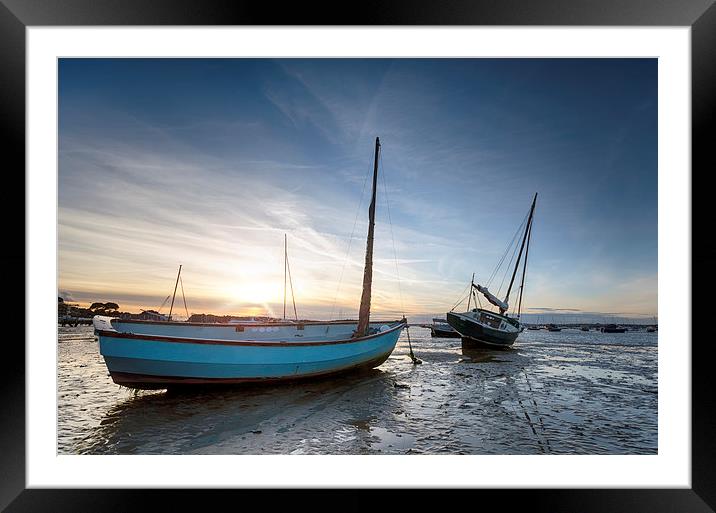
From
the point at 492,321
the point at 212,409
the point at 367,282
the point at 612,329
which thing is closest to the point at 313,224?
the point at 367,282

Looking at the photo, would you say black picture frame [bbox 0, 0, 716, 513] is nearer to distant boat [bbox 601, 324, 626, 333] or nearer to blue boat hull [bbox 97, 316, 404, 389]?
blue boat hull [bbox 97, 316, 404, 389]

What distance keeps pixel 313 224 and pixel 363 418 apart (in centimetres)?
346

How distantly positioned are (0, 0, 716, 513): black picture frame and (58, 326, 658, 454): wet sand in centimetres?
121

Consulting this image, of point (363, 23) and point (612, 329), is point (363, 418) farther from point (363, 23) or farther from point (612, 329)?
point (612, 329)

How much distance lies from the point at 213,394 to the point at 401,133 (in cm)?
452

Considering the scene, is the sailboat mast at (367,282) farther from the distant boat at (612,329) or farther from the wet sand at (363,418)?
the distant boat at (612,329)

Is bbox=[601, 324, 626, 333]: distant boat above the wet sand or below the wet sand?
below

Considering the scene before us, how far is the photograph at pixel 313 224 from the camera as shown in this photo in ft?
13.0

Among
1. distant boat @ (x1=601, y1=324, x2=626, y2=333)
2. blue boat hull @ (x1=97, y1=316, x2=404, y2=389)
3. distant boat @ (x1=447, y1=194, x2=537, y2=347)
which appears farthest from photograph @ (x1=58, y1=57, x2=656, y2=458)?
distant boat @ (x1=601, y1=324, x2=626, y2=333)

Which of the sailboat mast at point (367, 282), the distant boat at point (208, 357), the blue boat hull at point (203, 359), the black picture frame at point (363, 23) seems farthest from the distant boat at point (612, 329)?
the black picture frame at point (363, 23)

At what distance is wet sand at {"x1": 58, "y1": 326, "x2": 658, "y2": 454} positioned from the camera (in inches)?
132

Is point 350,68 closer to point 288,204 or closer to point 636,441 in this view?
point 288,204

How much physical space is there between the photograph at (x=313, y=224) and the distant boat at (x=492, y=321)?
15.7 feet

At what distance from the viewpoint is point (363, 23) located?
1.98 m
